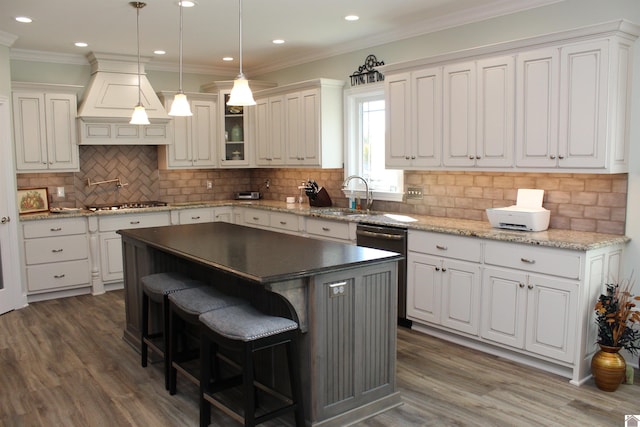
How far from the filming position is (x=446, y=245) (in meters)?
4.18

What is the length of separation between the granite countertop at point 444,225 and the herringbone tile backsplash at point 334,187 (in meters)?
0.15

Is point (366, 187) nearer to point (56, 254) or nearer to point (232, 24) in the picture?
point (232, 24)

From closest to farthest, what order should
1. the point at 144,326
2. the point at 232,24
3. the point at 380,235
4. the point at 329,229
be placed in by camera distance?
the point at 144,326, the point at 380,235, the point at 232,24, the point at 329,229

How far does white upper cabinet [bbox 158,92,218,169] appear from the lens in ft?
22.0

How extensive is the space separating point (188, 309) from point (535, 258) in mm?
2266

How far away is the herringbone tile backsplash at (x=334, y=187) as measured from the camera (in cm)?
388

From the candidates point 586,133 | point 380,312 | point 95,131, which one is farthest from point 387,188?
point 95,131

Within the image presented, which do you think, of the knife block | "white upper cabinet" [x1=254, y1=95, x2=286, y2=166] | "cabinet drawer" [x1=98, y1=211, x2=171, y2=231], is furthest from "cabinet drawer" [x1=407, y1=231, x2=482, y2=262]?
"cabinet drawer" [x1=98, y1=211, x2=171, y2=231]

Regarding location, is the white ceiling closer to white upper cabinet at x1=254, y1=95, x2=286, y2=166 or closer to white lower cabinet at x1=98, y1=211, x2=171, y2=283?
white upper cabinet at x1=254, y1=95, x2=286, y2=166

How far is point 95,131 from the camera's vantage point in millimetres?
6066

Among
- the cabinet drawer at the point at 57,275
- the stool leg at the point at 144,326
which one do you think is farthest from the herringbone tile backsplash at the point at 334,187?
the stool leg at the point at 144,326

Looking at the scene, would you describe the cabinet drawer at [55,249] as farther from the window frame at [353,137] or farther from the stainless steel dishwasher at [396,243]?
the stainless steel dishwasher at [396,243]

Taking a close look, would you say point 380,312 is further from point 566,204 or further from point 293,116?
point 293,116

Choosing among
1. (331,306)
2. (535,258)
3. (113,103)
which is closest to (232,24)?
(113,103)
